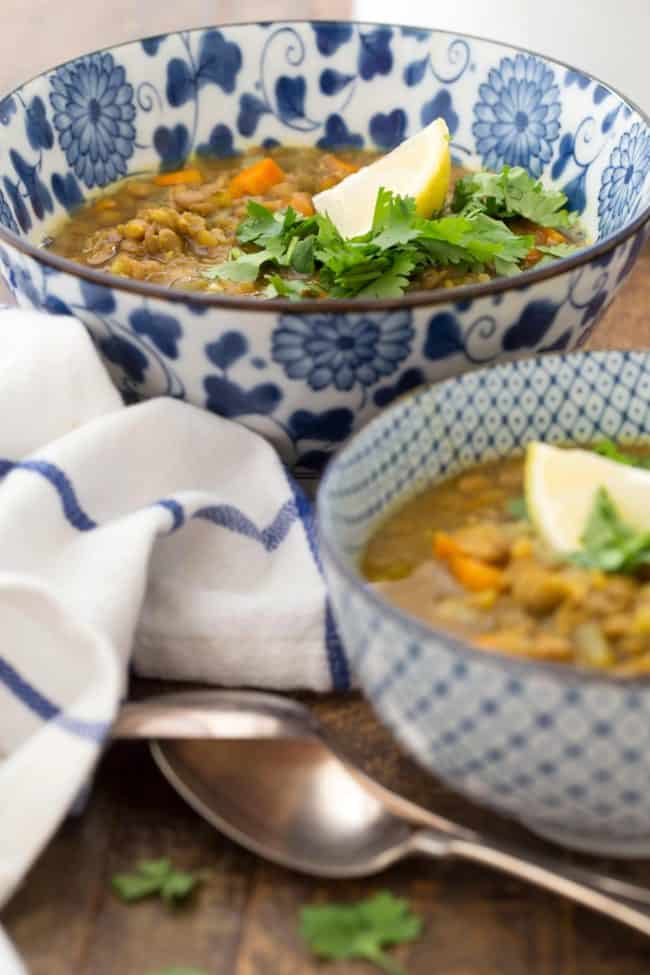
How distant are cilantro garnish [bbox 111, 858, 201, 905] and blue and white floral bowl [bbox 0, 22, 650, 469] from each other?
0.61 metres

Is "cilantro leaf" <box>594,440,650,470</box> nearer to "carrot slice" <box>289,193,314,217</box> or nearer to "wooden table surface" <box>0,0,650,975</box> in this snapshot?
"wooden table surface" <box>0,0,650,975</box>

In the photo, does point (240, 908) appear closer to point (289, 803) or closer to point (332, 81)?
point (289, 803)

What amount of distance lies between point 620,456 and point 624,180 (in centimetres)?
66

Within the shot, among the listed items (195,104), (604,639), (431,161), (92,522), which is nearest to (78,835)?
(92,522)

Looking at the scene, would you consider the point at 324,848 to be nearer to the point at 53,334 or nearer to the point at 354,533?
the point at 354,533

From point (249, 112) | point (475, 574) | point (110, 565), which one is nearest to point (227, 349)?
point (110, 565)

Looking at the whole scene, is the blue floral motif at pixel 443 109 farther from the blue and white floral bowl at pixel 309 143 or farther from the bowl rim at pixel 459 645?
the bowl rim at pixel 459 645

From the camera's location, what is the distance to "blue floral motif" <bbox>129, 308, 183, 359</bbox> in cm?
179

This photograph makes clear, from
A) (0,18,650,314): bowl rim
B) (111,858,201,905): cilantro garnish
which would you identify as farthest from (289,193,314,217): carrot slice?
(111,858,201,905): cilantro garnish

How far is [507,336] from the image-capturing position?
183 cm

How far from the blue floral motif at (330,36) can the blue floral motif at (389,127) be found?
134 millimetres

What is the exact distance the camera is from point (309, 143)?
2.55 meters

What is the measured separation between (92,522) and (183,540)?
0.12m

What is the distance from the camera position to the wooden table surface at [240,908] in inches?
55.2
